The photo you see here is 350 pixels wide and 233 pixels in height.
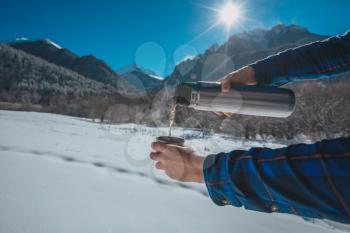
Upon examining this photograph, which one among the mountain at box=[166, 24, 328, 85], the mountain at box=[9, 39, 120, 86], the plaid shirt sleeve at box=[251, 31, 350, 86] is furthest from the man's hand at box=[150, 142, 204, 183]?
the mountain at box=[9, 39, 120, 86]

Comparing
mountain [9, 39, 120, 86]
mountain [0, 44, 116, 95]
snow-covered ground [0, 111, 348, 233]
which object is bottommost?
snow-covered ground [0, 111, 348, 233]

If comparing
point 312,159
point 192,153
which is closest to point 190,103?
point 192,153

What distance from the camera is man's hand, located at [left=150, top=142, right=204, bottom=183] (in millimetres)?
823

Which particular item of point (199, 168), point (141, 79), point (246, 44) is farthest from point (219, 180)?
point (141, 79)

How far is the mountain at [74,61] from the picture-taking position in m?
66.2

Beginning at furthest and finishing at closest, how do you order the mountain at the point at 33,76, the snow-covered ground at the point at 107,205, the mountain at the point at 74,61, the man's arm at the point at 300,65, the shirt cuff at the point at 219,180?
the mountain at the point at 74,61, the mountain at the point at 33,76, the snow-covered ground at the point at 107,205, the man's arm at the point at 300,65, the shirt cuff at the point at 219,180

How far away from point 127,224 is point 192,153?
882 mm

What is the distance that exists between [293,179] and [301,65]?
0.79m

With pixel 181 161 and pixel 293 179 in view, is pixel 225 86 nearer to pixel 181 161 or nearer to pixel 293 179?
pixel 181 161

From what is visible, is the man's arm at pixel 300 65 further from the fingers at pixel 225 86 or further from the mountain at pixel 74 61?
the mountain at pixel 74 61

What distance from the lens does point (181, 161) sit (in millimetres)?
842

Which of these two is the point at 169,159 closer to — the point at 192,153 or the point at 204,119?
the point at 192,153

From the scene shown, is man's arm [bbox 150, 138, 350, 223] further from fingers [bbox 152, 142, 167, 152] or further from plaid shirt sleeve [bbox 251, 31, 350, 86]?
plaid shirt sleeve [bbox 251, 31, 350, 86]

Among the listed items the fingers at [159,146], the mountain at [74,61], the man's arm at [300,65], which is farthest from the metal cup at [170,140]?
the mountain at [74,61]
